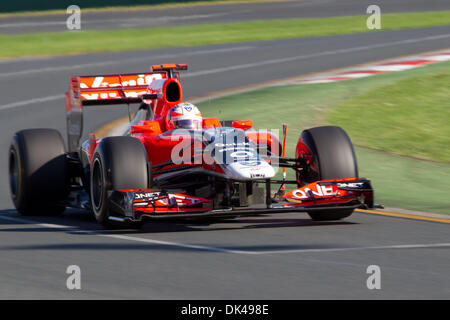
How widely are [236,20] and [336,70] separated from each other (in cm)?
1685

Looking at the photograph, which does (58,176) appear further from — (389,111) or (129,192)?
(389,111)

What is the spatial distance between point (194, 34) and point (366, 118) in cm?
1974

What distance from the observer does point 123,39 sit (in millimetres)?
35531

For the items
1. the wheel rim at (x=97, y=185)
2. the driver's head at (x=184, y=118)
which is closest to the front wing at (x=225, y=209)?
the wheel rim at (x=97, y=185)

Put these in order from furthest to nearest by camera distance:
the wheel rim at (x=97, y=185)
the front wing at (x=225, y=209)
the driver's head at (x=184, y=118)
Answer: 1. the driver's head at (x=184, y=118)
2. the wheel rim at (x=97, y=185)
3. the front wing at (x=225, y=209)

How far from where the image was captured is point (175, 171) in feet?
35.0

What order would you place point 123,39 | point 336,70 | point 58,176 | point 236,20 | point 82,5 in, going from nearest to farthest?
1. point 58,176
2. point 336,70
3. point 123,39
4. point 236,20
5. point 82,5

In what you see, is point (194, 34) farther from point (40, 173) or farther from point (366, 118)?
point (40, 173)

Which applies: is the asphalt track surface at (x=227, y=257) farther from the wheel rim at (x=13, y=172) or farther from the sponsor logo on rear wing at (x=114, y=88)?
the sponsor logo on rear wing at (x=114, y=88)

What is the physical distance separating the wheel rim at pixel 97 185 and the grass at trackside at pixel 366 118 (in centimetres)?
347

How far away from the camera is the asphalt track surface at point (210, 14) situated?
133 ft

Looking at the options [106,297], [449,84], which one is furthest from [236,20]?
[106,297]
